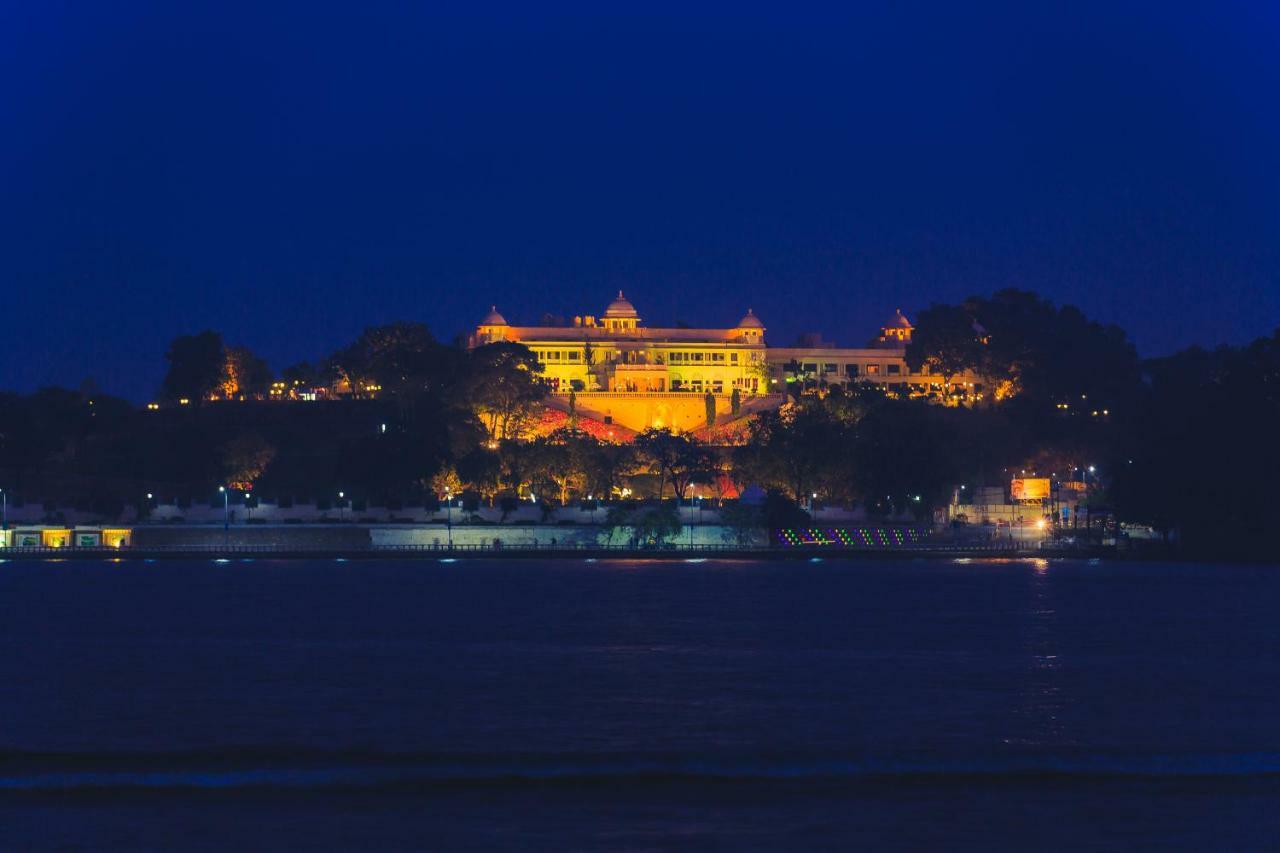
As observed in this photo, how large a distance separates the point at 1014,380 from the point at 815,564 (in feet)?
177

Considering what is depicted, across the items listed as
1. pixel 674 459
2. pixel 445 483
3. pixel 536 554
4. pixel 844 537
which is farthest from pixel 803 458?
pixel 445 483

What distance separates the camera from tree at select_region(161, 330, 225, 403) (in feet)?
475

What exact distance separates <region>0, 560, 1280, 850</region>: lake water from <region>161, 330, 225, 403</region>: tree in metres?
74.0

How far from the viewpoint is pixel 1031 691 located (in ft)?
132

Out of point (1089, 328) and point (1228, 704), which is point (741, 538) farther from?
point (1228, 704)

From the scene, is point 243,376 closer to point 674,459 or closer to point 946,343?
point 674,459

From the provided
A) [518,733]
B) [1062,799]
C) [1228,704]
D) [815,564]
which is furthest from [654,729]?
[815,564]

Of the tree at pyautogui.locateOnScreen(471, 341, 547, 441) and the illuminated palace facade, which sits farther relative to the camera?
the illuminated palace facade

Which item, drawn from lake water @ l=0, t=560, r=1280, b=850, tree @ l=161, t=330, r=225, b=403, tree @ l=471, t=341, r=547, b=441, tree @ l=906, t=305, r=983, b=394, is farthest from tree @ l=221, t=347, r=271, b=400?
lake water @ l=0, t=560, r=1280, b=850

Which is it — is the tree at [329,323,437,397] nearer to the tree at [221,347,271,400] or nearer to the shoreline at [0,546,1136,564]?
the tree at [221,347,271,400]

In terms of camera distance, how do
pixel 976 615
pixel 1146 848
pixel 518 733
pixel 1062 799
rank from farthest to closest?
pixel 976 615 < pixel 518 733 < pixel 1062 799 < pixel 1146 848

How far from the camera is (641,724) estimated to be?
3444 centimetres

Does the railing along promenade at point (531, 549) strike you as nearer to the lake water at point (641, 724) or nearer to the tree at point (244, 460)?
the tree at point (244, 460)

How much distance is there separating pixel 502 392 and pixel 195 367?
2616 cm
